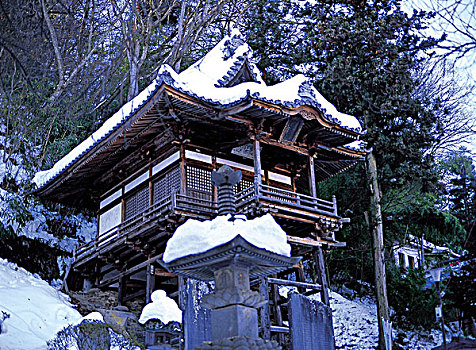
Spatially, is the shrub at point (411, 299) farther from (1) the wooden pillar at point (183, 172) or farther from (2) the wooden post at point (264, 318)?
(1) the wooden pillar at point (183, 172)

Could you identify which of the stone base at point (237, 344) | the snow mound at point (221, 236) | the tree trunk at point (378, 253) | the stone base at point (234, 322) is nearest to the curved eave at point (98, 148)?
the snow mound at point (221, 236)

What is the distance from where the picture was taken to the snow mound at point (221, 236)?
6.20m

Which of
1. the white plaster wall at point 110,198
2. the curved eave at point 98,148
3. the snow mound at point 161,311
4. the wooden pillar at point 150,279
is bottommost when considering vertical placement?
the snow mound at point 161,311

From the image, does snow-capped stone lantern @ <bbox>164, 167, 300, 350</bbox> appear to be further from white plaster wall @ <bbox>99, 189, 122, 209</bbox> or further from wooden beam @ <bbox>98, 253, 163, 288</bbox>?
white plaster wall @ <bbox>99, 189, 122, 209</bbox>

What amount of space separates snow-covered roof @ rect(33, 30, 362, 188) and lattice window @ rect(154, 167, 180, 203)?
1962mm

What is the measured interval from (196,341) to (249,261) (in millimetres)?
2460

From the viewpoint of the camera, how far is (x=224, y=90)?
47.4 ft

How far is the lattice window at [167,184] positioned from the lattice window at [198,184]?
33 centimetres

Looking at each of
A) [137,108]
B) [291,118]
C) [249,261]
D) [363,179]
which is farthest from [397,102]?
[249,261]

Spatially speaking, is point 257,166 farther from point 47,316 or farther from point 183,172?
point 47,316

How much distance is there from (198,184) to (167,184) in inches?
38.1

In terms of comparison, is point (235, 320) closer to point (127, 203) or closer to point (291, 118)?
point (291, 118)

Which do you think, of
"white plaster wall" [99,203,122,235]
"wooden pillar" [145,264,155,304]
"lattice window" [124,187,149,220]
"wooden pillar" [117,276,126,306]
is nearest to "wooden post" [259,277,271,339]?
"wooden pillar" [145,264,155,304]

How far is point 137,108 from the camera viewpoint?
45.2 feet
